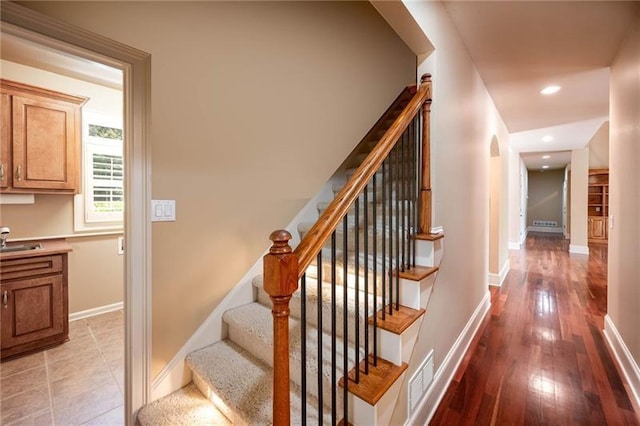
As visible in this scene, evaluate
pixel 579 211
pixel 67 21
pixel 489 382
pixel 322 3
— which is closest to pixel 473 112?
pixel 322 3

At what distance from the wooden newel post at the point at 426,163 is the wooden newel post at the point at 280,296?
105 cm

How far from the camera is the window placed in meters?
3.07

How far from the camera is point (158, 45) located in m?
1.51

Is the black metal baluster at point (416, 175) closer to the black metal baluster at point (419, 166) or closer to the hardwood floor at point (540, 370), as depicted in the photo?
the black metal baluster at point (419, 166)

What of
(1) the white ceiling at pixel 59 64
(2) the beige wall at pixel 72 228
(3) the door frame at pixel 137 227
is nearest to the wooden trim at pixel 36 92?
(2) the beige wall at pixel 72 228

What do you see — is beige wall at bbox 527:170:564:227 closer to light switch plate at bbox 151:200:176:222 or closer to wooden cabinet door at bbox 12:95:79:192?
light switch plate at bbox 151:200:176:222

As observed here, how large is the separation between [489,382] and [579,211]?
22.2ft

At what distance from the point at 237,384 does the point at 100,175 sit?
10.1 ft

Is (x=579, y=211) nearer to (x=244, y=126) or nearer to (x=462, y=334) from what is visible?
(x=462, y=334)

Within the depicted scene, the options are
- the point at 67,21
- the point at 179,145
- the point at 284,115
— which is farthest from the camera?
the point at 284,115

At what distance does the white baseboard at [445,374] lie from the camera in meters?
1.59

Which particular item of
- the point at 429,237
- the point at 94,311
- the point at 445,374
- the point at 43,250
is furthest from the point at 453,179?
the point at 94,311

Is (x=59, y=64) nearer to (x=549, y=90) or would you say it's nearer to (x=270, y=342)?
(x=270, y=342)

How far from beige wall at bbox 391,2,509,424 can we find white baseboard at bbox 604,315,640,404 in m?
0.99
